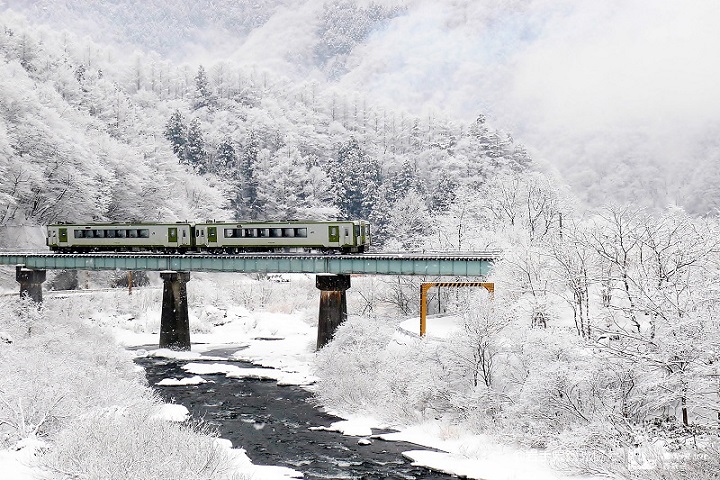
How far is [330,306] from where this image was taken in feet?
137

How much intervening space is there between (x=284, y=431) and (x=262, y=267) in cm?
1865

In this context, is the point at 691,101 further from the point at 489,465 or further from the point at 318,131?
the point at 489,465

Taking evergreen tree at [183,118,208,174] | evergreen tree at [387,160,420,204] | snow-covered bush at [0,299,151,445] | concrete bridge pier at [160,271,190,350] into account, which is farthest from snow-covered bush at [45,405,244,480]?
evergreen tree at [387,160,420,204]

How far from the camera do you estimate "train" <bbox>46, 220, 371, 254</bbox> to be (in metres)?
43.1

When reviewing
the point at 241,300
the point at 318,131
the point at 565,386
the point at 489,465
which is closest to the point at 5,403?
the point at 489,465

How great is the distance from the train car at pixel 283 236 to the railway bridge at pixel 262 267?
143 centimetres

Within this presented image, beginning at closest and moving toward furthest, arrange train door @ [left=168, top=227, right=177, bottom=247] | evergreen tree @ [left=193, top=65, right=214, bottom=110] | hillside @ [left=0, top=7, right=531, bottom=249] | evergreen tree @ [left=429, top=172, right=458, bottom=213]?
train door @ [left=168, top=227, right=177, bottom=247], hillside @ [left=0, top=7, right=531, bottom=249], evergreen tree @ [left=429, top=172, right=458, bottom=213], evergreen tree @ [left=193, top=65, right=214, bottom=110]

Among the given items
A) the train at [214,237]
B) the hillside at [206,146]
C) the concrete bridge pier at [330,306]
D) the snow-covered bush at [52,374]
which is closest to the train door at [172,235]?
the train at [214,237]

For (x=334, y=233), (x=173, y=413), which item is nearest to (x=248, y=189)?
(x=334, y=233)

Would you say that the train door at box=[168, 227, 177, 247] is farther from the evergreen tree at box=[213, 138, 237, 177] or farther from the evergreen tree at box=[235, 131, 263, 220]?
the evergreen tree at box=[213, 138, 237, 177]

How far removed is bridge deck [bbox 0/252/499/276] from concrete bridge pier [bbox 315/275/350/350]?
861 millimetres

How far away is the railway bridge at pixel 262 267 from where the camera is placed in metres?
38.6

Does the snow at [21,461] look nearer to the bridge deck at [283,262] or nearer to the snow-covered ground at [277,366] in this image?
the snow-covered ground at [277,366]

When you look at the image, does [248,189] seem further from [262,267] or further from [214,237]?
[262,267]
